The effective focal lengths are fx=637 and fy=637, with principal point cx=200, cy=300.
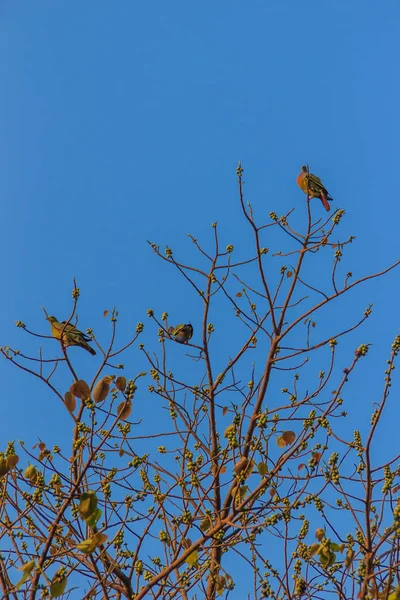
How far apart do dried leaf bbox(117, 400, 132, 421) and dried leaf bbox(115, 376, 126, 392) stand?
2.5 inches

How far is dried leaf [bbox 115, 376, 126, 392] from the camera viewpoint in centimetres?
305

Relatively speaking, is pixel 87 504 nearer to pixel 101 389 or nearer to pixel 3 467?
pixel 3 467

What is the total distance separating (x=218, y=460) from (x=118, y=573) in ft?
3.16

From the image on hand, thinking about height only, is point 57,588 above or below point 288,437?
below

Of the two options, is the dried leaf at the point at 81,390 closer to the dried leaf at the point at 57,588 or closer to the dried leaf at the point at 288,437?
the dried leaf at the point at 57,588

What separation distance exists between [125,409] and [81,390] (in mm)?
238

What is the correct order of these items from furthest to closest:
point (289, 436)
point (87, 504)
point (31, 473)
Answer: point (289, 436)
point (31, 473)
point (87, 504)

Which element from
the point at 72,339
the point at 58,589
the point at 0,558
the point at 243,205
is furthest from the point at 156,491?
the point at 72,339

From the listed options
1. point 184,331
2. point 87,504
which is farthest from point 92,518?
point 184,331

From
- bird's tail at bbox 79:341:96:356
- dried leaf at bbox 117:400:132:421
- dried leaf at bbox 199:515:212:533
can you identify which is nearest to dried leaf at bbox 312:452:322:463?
dried leaf at bbox 199:515:212:533

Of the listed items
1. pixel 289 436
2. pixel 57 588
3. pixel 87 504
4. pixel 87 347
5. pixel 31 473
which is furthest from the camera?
pixel 87 347

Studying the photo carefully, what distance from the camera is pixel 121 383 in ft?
10.0

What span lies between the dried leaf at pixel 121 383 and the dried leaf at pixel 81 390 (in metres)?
0.18

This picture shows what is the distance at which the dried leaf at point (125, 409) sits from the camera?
3.05m
